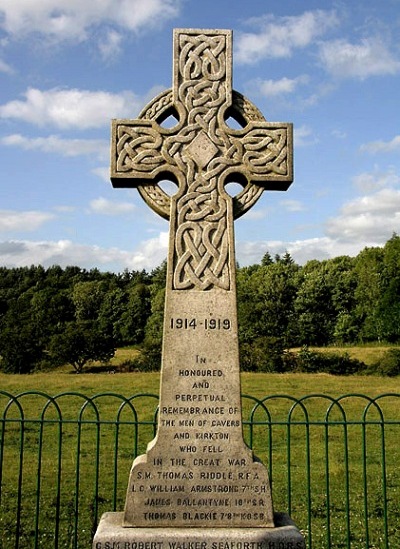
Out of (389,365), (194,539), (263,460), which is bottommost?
(263,460)

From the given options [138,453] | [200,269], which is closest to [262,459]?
[138,453]

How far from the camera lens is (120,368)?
104 feet

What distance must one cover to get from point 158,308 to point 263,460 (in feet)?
124

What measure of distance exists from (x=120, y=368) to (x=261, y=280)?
28107mm

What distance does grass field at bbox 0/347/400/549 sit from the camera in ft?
17.7

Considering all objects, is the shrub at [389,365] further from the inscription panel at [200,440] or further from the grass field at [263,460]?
the inscription panel at [200,440]

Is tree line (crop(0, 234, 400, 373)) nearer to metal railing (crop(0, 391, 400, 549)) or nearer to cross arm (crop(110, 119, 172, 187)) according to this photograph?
metal railing (crop(0, 391, 400, 549))

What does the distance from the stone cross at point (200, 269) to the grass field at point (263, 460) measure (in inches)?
44.2

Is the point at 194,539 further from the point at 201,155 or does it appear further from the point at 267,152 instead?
the point at 267,152

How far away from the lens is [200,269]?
3.99 meters

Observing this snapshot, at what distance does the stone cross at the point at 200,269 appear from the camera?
366cm

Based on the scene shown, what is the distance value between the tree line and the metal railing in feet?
50.7

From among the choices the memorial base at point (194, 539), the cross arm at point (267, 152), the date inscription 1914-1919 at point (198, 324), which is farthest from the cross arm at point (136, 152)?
the memorial base at point (194, 539)

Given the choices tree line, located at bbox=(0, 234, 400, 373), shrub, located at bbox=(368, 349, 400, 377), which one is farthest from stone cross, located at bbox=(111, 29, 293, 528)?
tree line, located at bbox=(0, 234, 400, 373)
